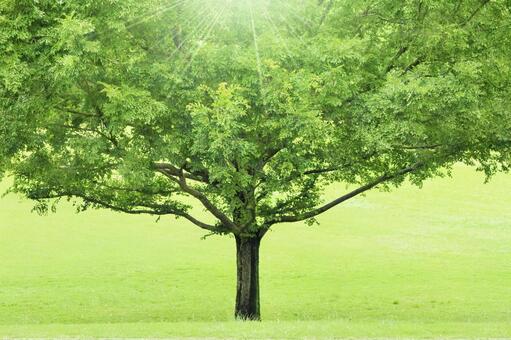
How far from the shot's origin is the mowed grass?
20.9 meters

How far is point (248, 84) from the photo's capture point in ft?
60.4

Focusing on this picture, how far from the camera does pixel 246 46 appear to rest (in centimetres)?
2034

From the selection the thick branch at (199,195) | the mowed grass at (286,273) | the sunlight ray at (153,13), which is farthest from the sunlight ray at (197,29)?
the mowed grass at (286,273)

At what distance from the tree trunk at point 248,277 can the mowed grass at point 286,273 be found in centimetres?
85

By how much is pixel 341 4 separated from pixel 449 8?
10.0 ft

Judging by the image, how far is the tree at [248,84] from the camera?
1770cm

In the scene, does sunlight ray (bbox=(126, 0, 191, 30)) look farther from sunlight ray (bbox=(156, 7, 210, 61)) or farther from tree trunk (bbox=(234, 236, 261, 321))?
tree trunk (bbox=(234, 236, 261, 321))

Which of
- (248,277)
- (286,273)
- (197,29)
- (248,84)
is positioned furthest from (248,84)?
(286,273)

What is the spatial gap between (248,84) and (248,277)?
340 inches

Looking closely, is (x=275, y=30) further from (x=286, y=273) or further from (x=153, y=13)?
(x=286, y=273)

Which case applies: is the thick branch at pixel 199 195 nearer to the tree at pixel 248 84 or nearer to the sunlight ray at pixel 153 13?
the tree at pixel 248 84

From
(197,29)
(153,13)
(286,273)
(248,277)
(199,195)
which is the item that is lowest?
(248,277)

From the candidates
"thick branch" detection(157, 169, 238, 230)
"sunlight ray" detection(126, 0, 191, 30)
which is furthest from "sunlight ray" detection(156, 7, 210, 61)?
"thick branch" detection(157, 169, 238, 230)

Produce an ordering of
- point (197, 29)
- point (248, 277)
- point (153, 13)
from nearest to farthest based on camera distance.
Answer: point (153, 13) < point (197, 29) < point (248, 277)
